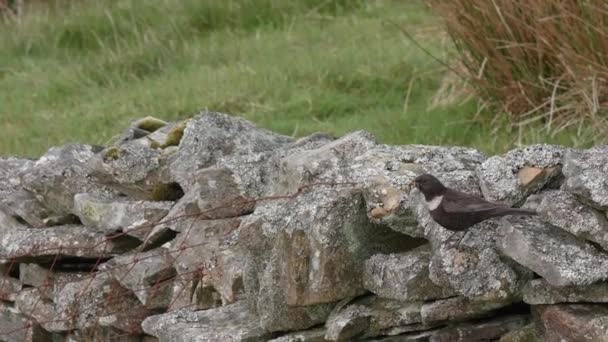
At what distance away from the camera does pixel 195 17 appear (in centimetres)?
999

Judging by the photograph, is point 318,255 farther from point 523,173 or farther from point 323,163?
point 523,173

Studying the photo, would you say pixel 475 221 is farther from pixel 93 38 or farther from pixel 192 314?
pixel 93 38

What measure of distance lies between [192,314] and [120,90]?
4.32 m

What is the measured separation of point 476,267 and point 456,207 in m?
0.19

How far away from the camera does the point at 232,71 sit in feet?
27.9

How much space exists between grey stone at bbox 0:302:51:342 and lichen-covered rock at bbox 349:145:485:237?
6.13 ft

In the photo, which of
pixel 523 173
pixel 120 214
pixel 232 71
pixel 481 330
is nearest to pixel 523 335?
pixel 481 330

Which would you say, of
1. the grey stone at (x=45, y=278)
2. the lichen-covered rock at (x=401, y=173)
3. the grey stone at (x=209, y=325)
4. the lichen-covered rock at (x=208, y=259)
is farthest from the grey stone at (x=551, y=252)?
the grey stone at (x=45, y=278)

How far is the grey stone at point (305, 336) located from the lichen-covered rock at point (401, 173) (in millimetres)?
416

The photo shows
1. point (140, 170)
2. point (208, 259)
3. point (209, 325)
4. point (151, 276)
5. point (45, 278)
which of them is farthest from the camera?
point (45, 278)

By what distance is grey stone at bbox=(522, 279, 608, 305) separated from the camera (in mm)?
3521

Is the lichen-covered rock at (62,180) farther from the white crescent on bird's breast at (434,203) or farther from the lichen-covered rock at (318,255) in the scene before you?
the white crescent on bird's breast at (434,203)

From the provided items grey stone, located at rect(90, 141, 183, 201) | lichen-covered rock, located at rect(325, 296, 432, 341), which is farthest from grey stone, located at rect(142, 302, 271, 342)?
grey stone, located at rect(90, 141, 183, 201)

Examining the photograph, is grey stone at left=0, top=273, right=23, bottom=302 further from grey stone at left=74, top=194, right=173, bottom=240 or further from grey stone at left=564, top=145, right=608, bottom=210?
grey stone at left=564, top=145, right=608, bottom=210
